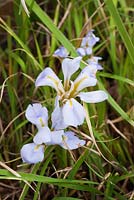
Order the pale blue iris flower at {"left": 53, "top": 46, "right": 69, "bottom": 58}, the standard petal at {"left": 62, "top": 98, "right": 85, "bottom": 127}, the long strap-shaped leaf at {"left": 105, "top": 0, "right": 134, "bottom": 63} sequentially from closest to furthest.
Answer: the standard petal at {"left": 62, "top": 98, "right": 85, "bottom": 127} < the long strap-shaped leaf at {"left": 105, "top": 0, "right": 134, "bottom": 63} < the pale blue iris flower at {"left": 53, "top": 46, "right": 69, "bottom": 58}

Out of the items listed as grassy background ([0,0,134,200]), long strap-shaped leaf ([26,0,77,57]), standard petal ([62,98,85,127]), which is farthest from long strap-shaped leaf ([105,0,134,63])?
standard petal ([62,98,85,127])

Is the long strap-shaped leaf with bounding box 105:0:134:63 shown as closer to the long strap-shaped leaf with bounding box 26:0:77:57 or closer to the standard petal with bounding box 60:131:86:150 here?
the long strap-shaped leaf with bounding box 26:0:77:57

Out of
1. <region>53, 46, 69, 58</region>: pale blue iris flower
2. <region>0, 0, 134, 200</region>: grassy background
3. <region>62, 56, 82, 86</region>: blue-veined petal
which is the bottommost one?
<region>0, 0, 134, 200</region>: grassy background

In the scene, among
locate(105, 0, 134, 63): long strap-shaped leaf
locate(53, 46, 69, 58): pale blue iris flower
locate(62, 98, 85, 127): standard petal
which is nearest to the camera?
locate(62, 98, 85, 127): standard petal

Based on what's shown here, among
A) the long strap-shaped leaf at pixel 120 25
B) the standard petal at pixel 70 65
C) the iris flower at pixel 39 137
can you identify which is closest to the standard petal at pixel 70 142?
the iris flower at pixel 39 137

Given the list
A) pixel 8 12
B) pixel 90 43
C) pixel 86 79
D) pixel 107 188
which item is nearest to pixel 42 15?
pixel 90 43

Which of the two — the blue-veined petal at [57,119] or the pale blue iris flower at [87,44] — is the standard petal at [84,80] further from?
the pale blue iris flower at [87,44]

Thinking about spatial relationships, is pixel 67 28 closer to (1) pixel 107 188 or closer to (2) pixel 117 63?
(2) pixel 117 63
